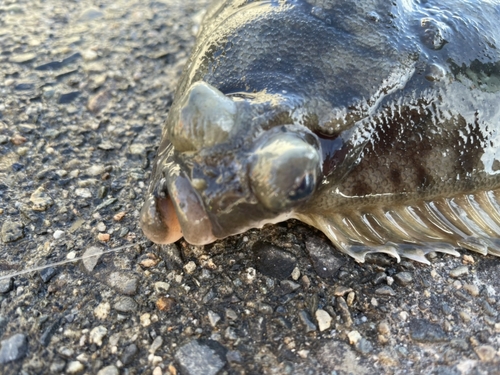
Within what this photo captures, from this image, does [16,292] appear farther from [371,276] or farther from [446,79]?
[446,79]

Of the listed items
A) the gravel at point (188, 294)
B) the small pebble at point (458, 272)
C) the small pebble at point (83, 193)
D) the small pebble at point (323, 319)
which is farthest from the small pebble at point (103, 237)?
the small pebble at point (458, 272)

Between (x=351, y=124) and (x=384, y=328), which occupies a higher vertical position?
(x=351, y=124)

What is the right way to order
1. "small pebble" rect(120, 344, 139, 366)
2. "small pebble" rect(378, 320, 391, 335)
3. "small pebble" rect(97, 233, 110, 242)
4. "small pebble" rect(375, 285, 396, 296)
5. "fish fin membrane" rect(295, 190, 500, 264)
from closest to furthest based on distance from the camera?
1. "small pebble" rect(120, 344, 139, 366)
2. "small pebble" rect(378, 320, 391, 335)
3. "small pebble" rect(375, 285, 396, 296)
4. "fish fin membrane" rect(295, 190, 500, 264)
5. "small pebble" rect(97, 233, 110, 242)

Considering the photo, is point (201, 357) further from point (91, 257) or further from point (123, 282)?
point (91, 257)

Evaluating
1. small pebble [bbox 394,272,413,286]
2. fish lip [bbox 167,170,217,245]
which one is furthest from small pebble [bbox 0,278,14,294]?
small pebble [bbox 394,272,413,286]

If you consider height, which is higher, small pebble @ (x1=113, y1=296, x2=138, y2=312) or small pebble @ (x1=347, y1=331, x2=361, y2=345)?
small pebble @ (x1=113, y1=296, x2=138, y2=312)

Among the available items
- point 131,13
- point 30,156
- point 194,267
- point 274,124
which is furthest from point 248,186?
point 131,13

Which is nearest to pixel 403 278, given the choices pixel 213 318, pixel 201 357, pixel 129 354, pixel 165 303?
pixel 213 318

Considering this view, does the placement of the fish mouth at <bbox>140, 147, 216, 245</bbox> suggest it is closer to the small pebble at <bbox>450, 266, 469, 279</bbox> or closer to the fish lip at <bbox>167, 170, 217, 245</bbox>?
the fish lip at <bbox>167, 170, 217, 245</bbox>

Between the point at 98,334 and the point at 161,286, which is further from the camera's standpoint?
the point at 161,286
